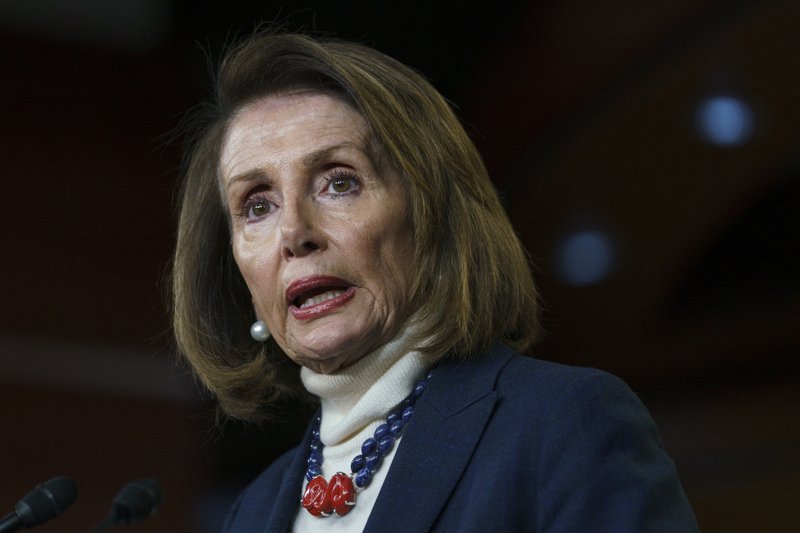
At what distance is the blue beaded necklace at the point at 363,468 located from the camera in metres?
1.68

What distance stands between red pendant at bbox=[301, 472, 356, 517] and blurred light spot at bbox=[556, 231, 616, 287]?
3.23 metres

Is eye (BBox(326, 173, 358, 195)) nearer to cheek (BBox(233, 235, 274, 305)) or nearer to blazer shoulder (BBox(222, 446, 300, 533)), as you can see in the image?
cheek (BBox(233, 235, 274, 305))

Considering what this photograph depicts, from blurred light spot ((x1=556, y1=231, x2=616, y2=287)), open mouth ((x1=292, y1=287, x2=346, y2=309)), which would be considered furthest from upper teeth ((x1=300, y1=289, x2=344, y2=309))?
blurred light spot ((x1=556, y1=231, x2=616, y2=287))

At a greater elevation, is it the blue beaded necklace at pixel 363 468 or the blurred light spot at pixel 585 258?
the blue beaded necklace at pixel 363 468

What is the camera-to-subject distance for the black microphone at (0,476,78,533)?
5.46ft

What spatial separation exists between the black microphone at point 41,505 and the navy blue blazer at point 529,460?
545 millimetres

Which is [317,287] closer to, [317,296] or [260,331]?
[317,296]

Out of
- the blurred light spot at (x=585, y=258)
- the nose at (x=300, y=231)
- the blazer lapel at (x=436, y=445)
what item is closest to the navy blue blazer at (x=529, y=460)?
the blazer lapel at (x=436, y=445)

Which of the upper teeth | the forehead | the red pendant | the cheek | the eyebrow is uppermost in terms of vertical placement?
the forehead

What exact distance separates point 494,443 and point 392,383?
25 centimetres

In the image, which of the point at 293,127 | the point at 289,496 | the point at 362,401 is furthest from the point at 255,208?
the point at 289,496

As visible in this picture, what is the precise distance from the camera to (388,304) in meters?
1.71

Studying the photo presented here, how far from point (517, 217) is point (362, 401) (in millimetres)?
3282

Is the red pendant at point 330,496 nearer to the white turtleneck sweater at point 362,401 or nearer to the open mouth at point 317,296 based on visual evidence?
the white turtleneck sweater at point 362,401
